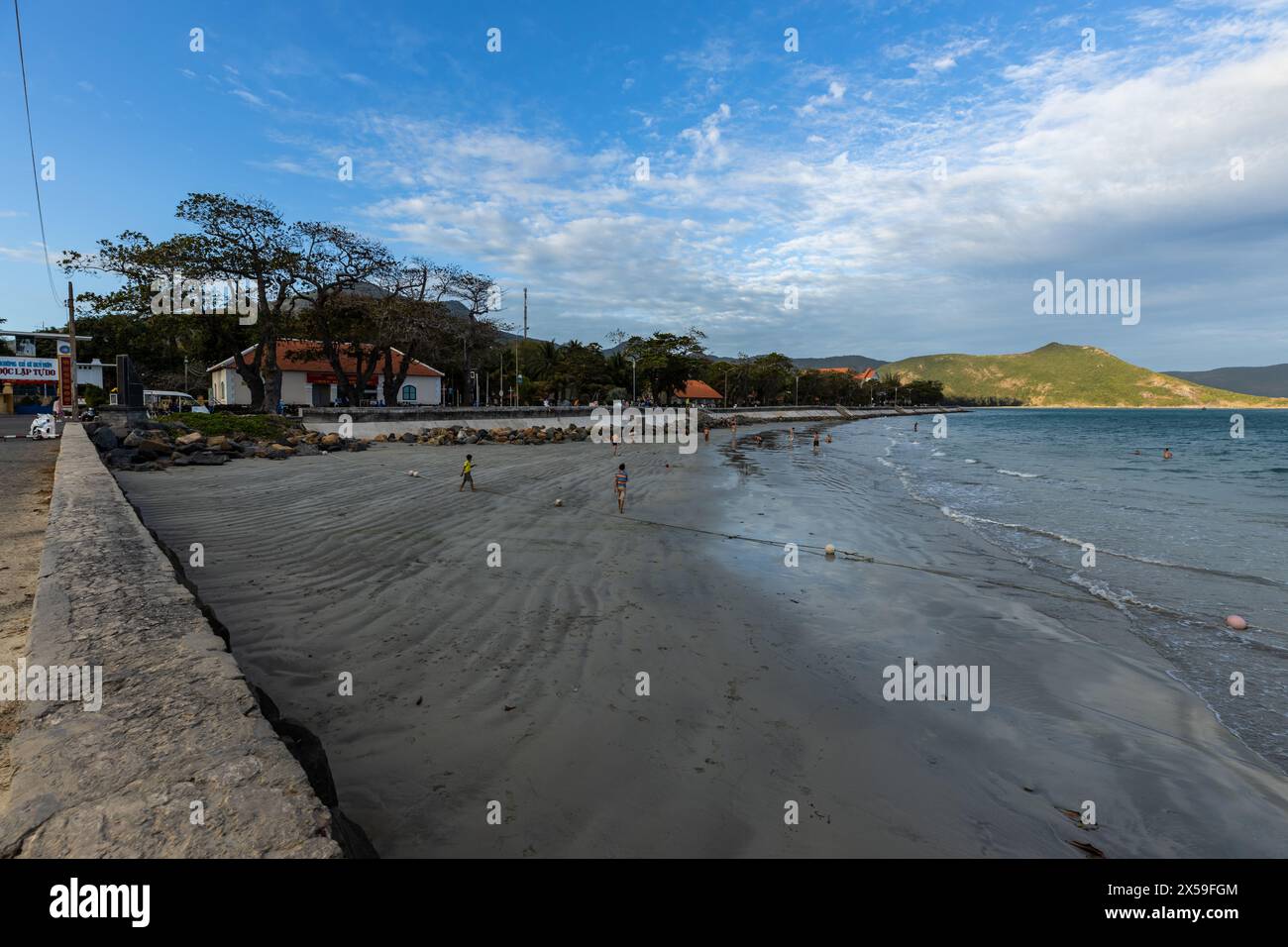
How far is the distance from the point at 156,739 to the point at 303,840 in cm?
102

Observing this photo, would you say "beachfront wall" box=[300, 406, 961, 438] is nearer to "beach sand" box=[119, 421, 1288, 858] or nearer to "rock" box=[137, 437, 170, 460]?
"rock" box=[137, 437, 170, 460]

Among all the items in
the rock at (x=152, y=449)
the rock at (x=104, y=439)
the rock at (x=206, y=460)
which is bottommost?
the rock at (x=206, y=460)

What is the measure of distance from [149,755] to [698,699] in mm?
3586

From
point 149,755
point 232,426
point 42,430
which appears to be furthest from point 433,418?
point 149,755

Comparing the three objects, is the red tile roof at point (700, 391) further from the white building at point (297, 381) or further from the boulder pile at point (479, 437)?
the boulder pile at point (479, 437)

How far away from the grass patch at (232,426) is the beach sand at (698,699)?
14.1 metres

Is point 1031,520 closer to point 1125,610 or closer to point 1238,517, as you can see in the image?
point 1238,517

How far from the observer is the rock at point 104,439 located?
1642cm

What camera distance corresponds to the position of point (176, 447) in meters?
17.9

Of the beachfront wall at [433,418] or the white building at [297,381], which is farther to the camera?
the white building at [297,381]

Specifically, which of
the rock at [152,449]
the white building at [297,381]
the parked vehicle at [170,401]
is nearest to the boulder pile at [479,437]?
the rock at [152,449]

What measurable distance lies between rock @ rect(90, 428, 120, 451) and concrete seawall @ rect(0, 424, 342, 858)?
16.5 metres

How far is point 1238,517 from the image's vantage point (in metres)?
15.8
